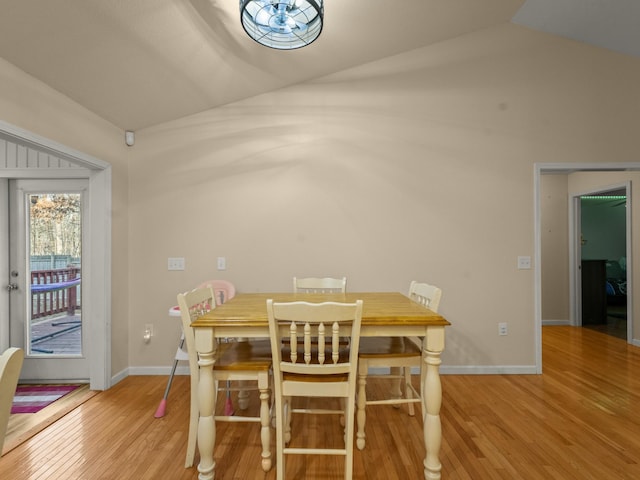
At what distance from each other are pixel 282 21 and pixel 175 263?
215cm

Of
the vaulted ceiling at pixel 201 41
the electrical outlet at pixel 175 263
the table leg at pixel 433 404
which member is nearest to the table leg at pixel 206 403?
the table leg at pixel 433 404

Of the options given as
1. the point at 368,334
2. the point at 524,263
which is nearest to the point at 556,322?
the point at 524,263

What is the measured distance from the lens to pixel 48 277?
9.48ft

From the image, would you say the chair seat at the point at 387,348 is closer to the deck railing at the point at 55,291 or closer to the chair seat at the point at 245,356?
the chair seat at the point at 245,356

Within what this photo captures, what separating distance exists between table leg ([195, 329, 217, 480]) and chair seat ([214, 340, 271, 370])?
10 centimetres

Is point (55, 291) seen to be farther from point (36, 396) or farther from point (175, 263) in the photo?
point (175, 263)

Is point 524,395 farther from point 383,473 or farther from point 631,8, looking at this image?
point 631,8

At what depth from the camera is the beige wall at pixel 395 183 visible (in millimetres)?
2934

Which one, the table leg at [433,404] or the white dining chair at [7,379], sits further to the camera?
the table leg at [433,404]

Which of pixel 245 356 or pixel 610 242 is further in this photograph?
pixel 610 242

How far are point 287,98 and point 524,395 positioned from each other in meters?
A: 3.20

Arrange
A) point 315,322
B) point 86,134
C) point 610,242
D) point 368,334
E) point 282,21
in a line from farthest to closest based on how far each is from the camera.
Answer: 1. point 610,242
2. point 86,134
3. point 282,21
4. point 368,334
5. point 315,322

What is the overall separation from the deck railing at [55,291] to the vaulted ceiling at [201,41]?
1453 millimetres

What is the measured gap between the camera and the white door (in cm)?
283
